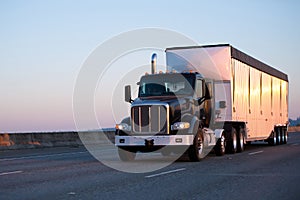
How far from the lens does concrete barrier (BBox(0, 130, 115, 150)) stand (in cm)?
2742

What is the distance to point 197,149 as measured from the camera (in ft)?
58.6

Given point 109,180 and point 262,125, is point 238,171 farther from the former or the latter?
point 262,125

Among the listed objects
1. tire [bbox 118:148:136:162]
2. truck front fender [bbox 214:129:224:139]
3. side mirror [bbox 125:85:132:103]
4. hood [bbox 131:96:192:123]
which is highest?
side mirror [bbox 125:85:132:103]

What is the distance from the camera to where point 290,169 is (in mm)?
15289

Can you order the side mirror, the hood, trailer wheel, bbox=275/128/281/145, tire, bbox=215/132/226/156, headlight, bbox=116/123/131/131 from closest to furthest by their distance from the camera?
1. the hood
2. headlight, bbox=116/123/131/131
3. the side mirror
4. tire, bbox=215/132/226/156
5. trailer wheel, bbox=275/128/281/145

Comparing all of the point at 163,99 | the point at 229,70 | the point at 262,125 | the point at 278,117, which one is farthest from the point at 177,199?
the point at 278,117

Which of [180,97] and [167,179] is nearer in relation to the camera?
[167,179]

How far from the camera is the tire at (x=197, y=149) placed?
17.7 metres

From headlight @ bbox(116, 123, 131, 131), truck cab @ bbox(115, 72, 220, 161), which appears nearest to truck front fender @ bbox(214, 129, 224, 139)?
truck cab @ bbox(115, 72, 220, 161)

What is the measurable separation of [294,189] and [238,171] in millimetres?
3529

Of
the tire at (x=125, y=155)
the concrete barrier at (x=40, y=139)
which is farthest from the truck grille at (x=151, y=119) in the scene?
the concrete barrier at (x=40, y=139)

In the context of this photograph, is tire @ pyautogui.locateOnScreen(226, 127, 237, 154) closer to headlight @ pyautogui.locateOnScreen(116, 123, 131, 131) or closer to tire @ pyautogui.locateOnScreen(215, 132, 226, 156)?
tire @ pyautogui.locateOnScreen(215, 132, 226, 156)

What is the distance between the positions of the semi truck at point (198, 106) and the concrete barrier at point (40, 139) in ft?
32.0

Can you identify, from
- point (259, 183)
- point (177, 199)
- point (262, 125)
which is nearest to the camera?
point (177, 199)
